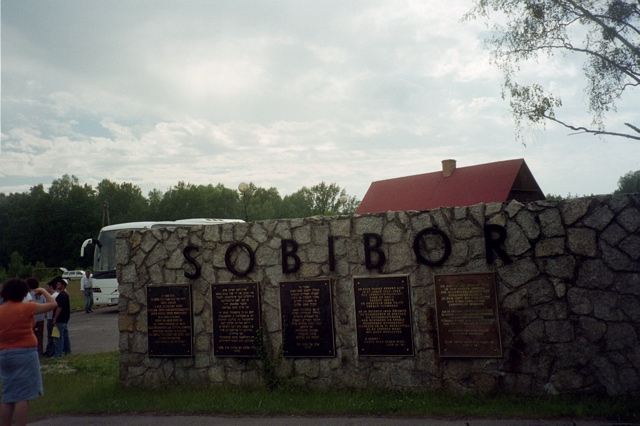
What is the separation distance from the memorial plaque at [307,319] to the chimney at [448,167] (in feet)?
71.2

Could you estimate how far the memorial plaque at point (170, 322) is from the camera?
7.62 metres

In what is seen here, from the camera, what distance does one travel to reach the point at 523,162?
25188 mm

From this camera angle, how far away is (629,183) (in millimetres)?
58094

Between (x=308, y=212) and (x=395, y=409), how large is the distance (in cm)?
6748

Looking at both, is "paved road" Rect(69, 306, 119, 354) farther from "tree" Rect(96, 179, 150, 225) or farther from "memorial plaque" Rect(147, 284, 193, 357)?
"tree" Rect(96, 179, 150, 225)

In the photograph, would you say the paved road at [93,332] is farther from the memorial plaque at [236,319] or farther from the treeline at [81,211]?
the treeline at [81,211]

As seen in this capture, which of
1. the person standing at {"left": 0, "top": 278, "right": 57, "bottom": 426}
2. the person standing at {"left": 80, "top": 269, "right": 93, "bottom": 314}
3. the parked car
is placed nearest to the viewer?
the person standing at {"left": 0, "top": 278, "right": 57, "bottom": 426}

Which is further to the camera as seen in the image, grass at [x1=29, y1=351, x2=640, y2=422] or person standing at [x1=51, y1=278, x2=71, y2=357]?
person standing at [x1=51, y1=278, x2=71, y2=357]

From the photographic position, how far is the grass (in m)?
5.45

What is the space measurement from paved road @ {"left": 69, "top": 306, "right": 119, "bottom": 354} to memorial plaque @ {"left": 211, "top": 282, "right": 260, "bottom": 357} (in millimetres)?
5454

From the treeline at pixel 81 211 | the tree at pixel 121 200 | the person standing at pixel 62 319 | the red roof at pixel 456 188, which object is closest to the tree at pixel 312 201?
the treeline at pixel 81 211

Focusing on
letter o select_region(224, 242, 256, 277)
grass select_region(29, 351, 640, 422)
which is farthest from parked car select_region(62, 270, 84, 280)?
letter o select_region(224, 242, 256, 277)

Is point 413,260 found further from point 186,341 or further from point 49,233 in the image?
point 49,233

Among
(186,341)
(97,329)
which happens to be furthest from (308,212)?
(186,341)
